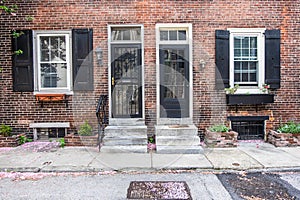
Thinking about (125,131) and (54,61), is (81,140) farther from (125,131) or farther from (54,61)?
(54,61)

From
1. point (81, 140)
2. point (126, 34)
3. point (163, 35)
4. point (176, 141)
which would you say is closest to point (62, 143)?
point (81, 140)

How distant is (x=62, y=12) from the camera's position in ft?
22.1

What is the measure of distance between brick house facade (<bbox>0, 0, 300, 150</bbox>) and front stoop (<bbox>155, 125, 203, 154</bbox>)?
63 cm

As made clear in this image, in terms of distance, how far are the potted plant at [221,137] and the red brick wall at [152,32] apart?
1.63 feet

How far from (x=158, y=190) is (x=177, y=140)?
2187 mm

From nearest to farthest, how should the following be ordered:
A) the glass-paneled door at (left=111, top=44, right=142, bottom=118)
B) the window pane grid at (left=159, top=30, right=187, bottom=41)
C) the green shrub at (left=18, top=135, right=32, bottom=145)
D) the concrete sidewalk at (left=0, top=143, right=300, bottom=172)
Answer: the concrete sidewalk at (left=0, top=143, right=300, bottom=172), the green shrub at (left=18, top=135, right=32, bottom=145), the glass-paneled door at (left=111, top=44, right=142, bottom=118), the window pane grid at (left=159, top=30, right=187, bottom=41)

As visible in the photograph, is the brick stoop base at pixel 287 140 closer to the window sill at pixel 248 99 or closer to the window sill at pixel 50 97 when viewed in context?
the window sill at pixel 248 99

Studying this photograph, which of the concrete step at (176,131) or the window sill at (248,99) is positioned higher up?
the window sill at (248,99)

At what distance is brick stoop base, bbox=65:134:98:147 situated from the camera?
6.26 m

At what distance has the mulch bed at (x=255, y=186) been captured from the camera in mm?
3629

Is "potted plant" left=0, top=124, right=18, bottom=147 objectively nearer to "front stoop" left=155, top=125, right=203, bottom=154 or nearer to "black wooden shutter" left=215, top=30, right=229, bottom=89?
"front stoop" left=155, top=125, right=203, bottom=154

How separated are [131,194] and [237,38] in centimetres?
503

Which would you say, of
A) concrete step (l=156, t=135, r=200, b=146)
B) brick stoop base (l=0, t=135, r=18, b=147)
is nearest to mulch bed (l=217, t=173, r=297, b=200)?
concrete step (l=156, t=135, r=200, b=146)

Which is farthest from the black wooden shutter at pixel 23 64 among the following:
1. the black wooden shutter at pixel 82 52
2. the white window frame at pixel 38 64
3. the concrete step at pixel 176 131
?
the concrete step at pixel 176 131
